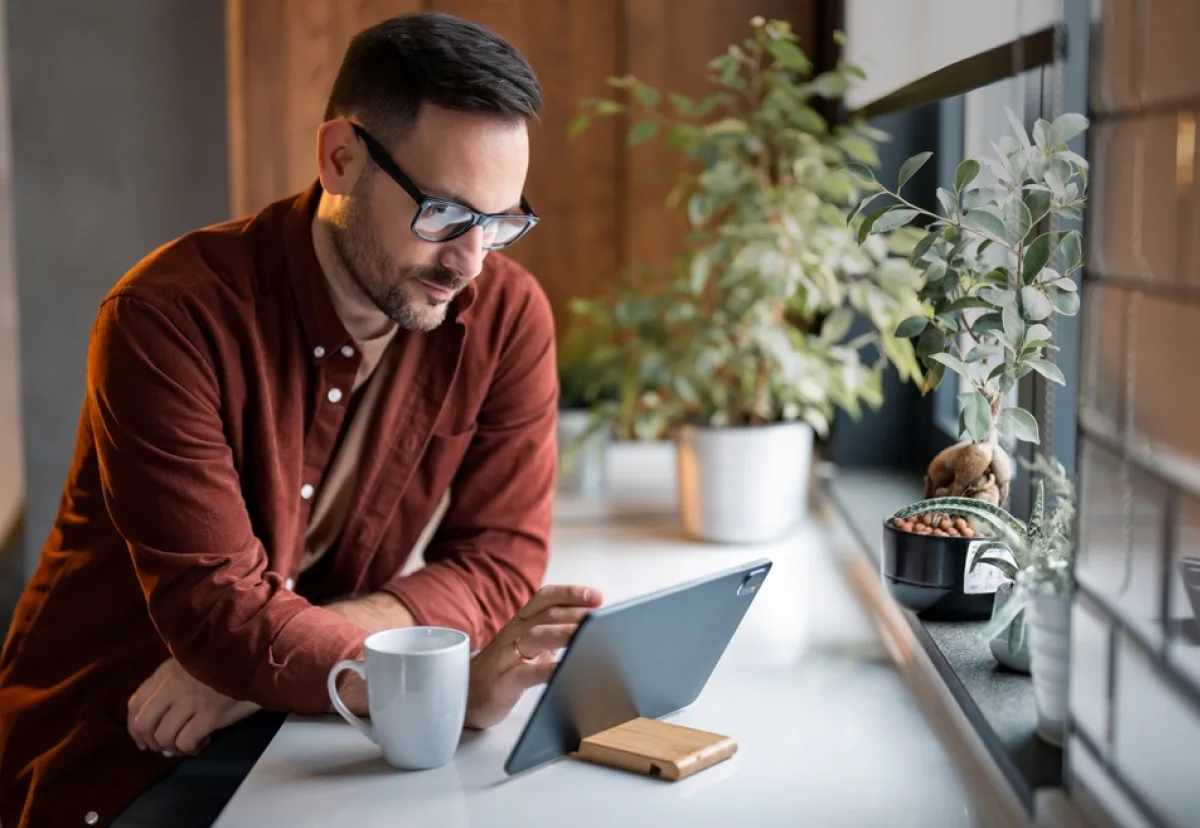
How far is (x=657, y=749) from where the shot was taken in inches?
45.5

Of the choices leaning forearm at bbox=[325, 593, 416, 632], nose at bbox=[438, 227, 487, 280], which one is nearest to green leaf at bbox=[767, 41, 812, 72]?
nose at bbox=[438, 227, 487, 280]

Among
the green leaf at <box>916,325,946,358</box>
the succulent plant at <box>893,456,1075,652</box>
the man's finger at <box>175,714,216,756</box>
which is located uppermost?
the green leaf at <box>916,325,946,358</box>

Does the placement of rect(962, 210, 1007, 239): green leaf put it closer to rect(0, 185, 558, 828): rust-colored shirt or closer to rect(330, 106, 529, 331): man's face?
rect(330, 106, 529, 331): man's face

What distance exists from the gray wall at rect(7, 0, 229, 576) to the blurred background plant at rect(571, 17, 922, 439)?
3.14 ft

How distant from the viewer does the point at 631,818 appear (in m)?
1.06

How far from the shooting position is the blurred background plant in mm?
2029

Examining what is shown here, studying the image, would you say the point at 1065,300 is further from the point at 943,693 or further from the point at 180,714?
the point at 180,714

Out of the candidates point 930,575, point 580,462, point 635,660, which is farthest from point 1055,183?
point 580,462

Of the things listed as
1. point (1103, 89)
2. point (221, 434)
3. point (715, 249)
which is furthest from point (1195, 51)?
point (715, 249)

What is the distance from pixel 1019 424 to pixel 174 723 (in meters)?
0.92

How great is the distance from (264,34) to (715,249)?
3.85 feet

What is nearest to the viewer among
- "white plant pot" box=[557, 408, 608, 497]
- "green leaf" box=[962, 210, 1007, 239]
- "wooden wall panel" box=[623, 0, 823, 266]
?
"green leaf" box=[962, 210, 1007, 239]

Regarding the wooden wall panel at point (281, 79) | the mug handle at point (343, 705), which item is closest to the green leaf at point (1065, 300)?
the mug handle at point (343, 705)

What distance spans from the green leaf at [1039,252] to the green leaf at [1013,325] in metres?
0.04
